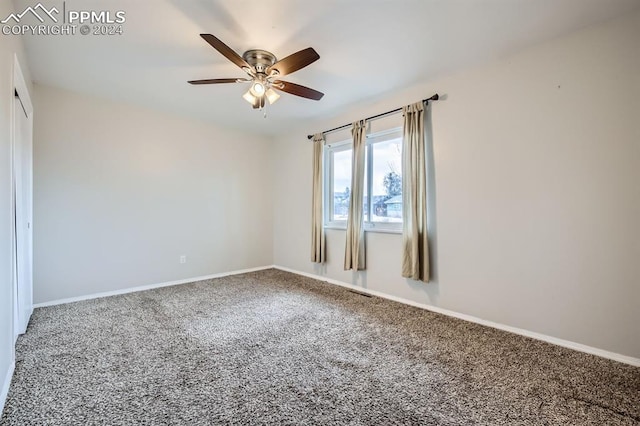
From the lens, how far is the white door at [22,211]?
224cm

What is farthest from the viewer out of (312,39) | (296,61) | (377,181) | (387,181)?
(377,181)

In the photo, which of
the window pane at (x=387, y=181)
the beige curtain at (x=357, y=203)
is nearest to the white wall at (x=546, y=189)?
the window pane at (x=387, y=181)

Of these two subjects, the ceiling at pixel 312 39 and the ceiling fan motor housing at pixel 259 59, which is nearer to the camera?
the ceiling at pixel 312 39

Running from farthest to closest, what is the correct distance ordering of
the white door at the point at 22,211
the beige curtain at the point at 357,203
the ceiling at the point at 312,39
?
the beige curtain at the point at 357,203, the white door at the point at 22,211, the ceiling at the point at 312,39

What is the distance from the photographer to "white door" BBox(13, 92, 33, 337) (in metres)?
2.24

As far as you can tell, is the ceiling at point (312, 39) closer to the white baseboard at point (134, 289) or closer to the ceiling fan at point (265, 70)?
the ceiling fan at point (265, 70)

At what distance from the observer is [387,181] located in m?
3.56

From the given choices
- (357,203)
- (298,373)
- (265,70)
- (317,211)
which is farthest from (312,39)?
(298,373)

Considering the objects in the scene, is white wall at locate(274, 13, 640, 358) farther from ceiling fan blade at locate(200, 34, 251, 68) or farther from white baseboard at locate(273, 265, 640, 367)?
ceiling fan blade at locate(200, 34, 251, 68)

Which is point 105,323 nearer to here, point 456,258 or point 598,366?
point 456,258

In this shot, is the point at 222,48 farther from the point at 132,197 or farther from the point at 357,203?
the point at 132,197

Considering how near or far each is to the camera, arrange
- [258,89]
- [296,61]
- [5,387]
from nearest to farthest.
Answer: [5,387] → [296,61] → [258,89]

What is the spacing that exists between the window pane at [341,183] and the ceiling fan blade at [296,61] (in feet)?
6.43

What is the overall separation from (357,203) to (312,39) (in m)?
1.94
